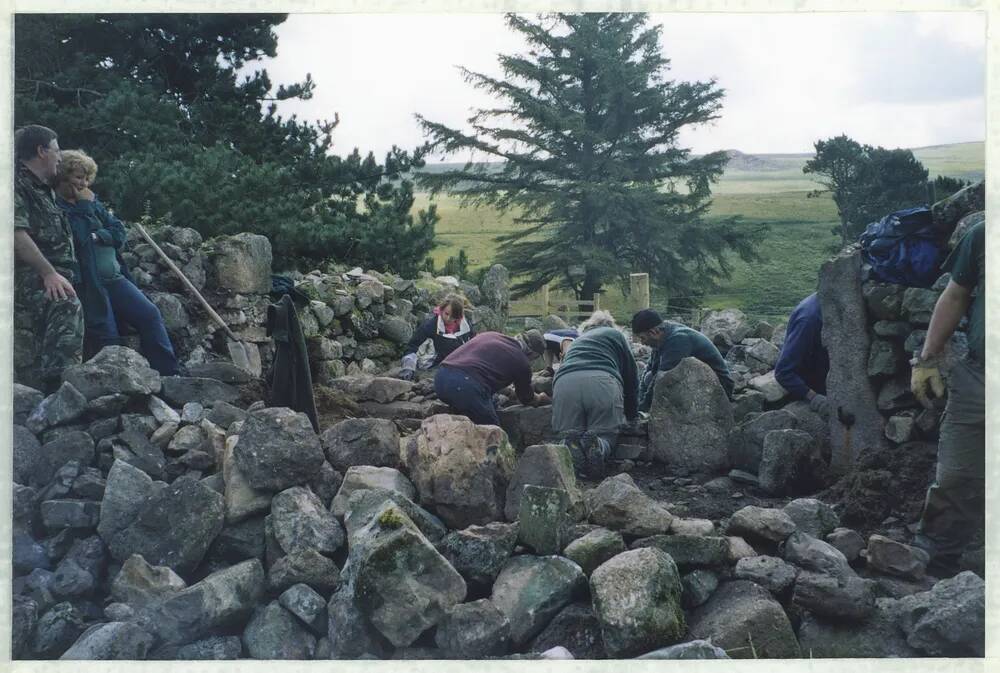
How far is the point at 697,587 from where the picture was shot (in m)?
4.62

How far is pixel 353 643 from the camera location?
4.48 metres

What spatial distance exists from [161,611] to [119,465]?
1.12 metres

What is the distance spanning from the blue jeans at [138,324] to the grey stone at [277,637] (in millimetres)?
2972

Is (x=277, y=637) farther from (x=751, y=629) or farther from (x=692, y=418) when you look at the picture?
(x=692, y=418)

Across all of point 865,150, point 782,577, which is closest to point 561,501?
point 782,577

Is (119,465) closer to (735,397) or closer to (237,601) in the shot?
(237,601)

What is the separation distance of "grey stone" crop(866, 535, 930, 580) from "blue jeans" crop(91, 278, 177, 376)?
518 cm

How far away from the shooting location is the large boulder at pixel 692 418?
7.45m

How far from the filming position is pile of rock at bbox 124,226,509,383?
8.87 meters

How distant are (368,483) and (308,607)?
0.92m

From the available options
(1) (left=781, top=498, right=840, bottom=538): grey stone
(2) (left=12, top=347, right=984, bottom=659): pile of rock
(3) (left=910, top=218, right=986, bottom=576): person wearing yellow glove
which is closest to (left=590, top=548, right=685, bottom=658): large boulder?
(2) (left=12, top=347, right=984, bottom=659): pile of rock

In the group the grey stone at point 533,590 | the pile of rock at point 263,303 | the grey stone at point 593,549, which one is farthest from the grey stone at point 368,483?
the pile of rock at point 263,303

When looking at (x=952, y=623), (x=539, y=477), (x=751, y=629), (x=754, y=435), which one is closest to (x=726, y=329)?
(x=754, y=435)

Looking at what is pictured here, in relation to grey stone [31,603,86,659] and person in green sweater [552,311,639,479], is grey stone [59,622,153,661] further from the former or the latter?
person in green sweater [552,311,639,479]
